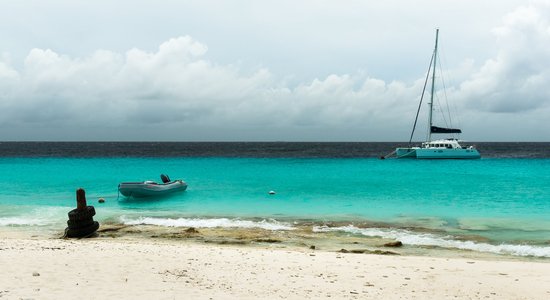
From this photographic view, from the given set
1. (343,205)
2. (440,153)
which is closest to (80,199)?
(343,205)

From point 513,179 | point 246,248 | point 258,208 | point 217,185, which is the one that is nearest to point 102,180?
point 217,185

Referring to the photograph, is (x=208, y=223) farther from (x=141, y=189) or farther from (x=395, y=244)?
(x=141, y=189)

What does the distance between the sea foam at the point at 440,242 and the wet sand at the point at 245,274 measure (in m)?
1.57

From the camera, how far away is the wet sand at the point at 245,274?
9.87m

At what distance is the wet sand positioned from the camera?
32.4 feet

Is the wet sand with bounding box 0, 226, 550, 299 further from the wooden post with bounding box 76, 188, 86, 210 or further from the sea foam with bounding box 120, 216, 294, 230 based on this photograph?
the sea foam with bounding box 120, 216, 294, 230

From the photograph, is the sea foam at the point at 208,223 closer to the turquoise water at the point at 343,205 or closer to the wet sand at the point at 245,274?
the turquoise water at the point at 343,205

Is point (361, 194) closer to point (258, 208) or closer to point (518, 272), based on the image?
point (258, 208)

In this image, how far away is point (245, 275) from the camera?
11375 mm

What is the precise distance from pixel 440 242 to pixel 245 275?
8.80m

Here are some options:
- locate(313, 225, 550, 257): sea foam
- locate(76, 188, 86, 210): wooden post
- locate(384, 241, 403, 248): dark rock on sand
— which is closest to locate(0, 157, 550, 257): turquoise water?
locate(313, 225, 550, 257): sea foam

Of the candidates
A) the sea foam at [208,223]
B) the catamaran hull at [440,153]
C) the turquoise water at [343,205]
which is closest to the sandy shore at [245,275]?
the turquoise water at [343,205]

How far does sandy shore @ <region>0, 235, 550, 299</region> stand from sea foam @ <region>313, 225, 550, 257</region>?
7.26 feet

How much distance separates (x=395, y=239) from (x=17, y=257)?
1212 cm
